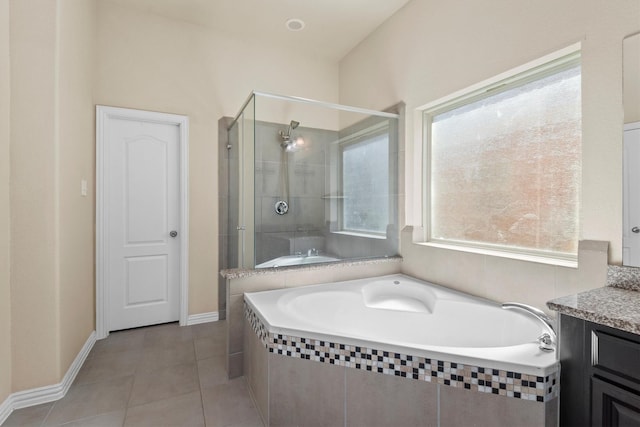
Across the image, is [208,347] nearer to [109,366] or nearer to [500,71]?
[109,366]

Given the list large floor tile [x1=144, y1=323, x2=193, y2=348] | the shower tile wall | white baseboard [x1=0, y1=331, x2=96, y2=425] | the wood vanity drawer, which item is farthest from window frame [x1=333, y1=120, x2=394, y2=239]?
white baseboard [x1=0, y1=331, x2=96, y2=425]

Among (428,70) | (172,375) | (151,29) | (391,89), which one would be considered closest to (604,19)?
(428,70)

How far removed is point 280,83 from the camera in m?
3.47

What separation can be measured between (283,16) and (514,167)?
2.40m

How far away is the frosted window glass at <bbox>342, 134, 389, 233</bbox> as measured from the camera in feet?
9.07

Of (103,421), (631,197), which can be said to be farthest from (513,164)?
(103,421)

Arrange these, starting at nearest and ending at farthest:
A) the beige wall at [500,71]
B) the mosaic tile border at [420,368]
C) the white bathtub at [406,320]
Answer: the mosaic tile border at [420,368] < the white bathtub at [406,320] < the beige wall at [500,71]

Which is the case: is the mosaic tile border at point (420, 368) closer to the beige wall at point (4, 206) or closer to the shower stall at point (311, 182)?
the shower stall at point (311, 182)

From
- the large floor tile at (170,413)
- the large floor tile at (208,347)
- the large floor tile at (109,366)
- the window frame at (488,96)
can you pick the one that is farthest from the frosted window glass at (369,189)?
the large floor tile at (109,366)

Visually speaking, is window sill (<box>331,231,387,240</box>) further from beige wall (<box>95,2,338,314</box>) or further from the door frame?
the door frame

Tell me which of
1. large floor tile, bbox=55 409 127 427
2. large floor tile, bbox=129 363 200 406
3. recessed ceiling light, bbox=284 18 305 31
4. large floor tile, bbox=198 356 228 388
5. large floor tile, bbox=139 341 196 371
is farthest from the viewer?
recessed ceiling light, bbox=284 18 305 31

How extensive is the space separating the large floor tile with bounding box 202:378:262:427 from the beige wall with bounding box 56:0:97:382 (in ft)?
3.11

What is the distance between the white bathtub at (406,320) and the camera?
1.27 meters

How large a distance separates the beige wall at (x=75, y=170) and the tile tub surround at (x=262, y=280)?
→ 991 millimetres
